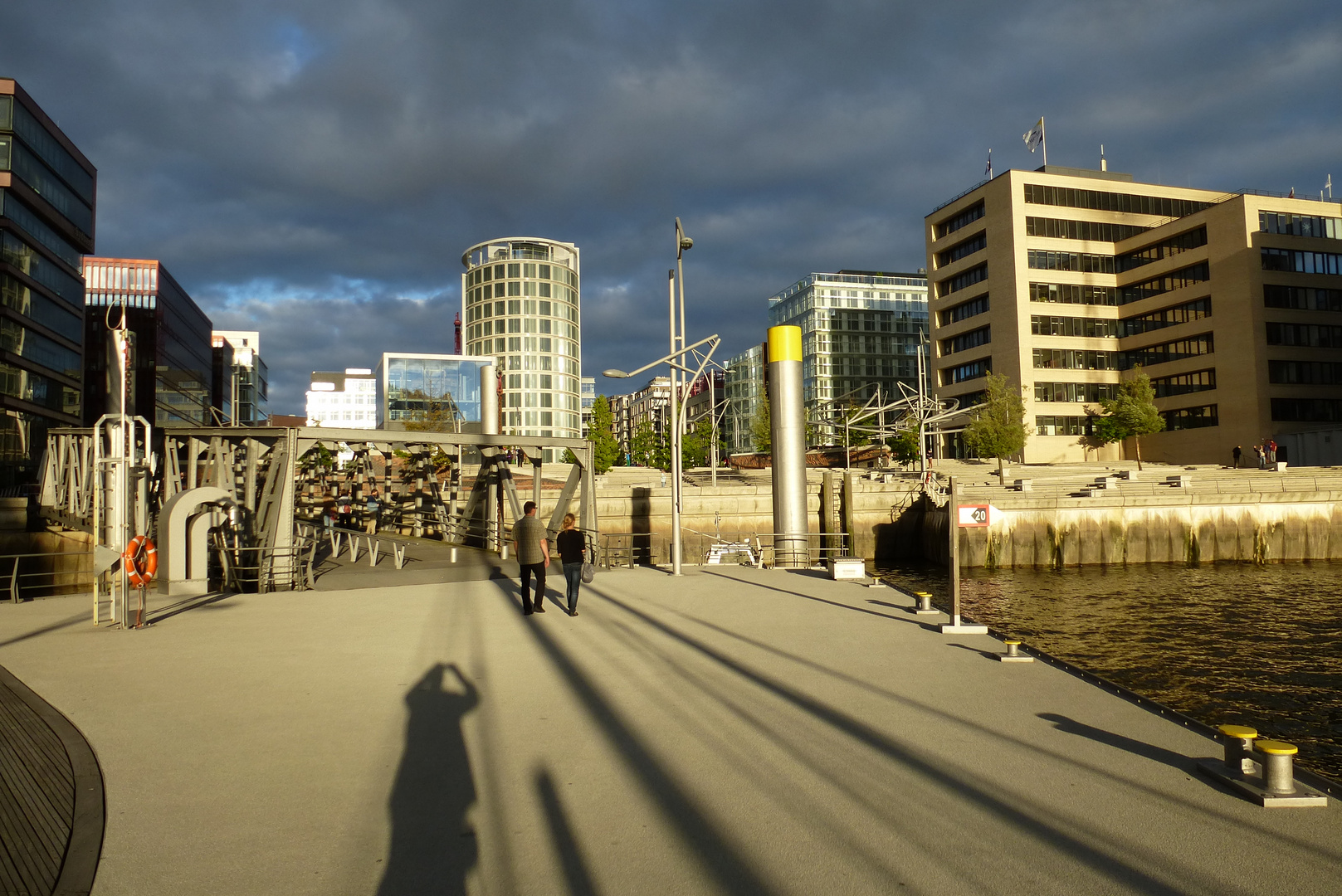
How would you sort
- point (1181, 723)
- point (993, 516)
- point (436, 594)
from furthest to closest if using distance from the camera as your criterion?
point (436, 594)
point (993, 516)
point (1181, 723)

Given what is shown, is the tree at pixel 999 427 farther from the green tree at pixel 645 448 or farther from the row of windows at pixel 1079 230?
the green tree at pixel 645 448

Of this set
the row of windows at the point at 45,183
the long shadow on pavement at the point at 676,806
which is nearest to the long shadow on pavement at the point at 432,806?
the long shadow on pavement at the point at 676,806

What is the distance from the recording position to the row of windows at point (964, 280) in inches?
2788

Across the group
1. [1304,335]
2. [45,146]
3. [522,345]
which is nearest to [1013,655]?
[1304,335]

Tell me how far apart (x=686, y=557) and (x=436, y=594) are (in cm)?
2453

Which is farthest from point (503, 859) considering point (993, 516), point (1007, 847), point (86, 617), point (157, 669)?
point (86, 617)

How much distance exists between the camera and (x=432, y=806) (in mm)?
5418

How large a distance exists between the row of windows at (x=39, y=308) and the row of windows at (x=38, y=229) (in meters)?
3.80

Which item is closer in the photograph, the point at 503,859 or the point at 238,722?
the point at 503,859

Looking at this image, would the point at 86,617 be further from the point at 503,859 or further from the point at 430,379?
the point at 430,379

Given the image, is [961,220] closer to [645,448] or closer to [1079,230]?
[1079,230]

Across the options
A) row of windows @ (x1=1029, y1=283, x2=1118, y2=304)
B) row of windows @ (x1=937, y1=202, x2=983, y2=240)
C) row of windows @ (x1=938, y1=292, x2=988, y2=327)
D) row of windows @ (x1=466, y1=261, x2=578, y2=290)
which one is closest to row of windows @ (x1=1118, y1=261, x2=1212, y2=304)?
row of windows @ (x1=1029, y1=283, x2=1118, y2=304)

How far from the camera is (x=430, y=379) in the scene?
106875 millimetres

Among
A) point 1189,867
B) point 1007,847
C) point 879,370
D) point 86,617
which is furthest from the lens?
point 879,370
